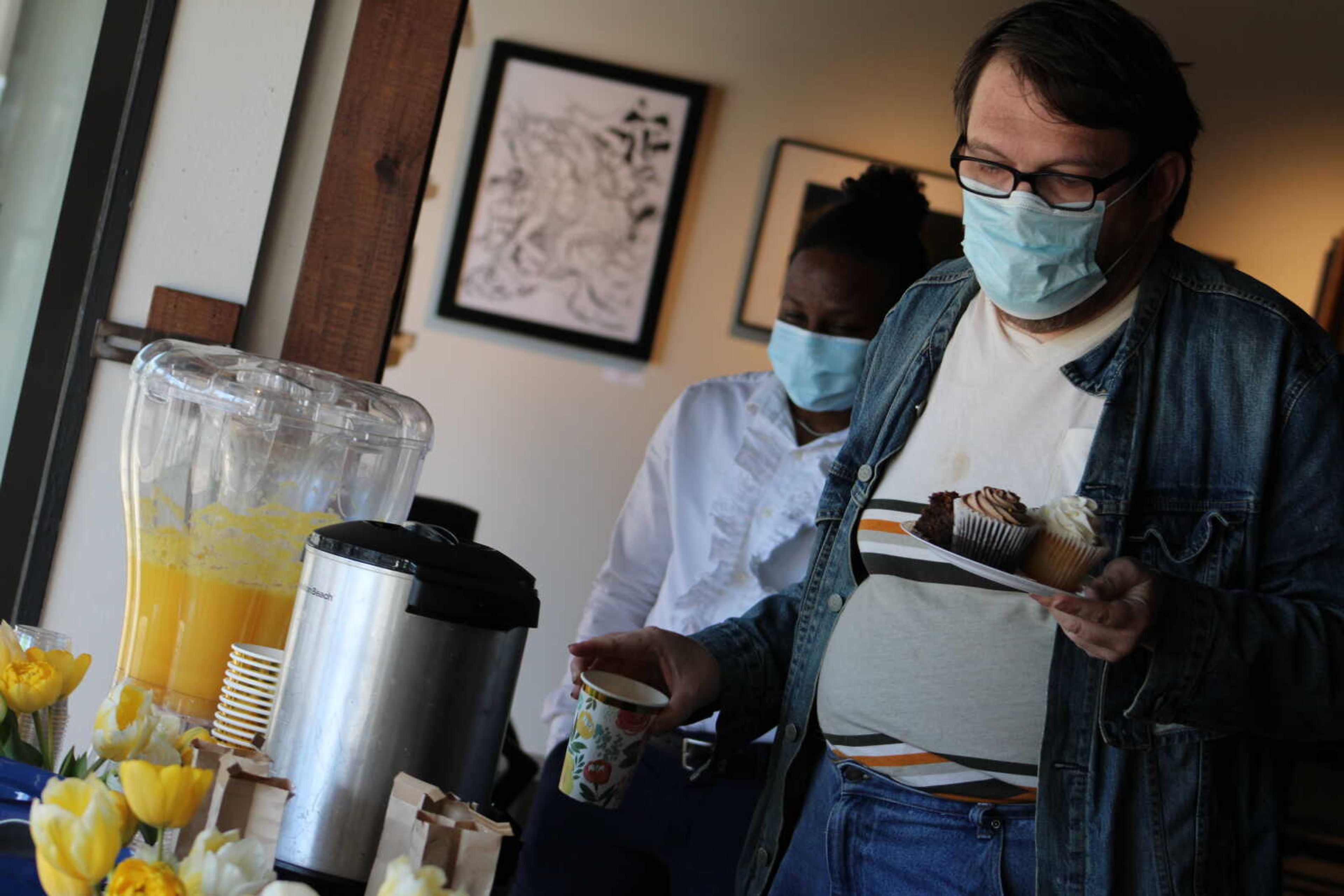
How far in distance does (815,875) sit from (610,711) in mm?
343

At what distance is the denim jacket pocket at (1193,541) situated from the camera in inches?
43.5

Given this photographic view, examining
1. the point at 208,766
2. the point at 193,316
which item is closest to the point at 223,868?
the point at 208,766

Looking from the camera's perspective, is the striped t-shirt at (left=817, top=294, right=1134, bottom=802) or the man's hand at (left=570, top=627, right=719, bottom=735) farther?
the man's hand at (left=570, top=627, right=719, bottom=735)

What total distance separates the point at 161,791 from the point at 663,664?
0.65m

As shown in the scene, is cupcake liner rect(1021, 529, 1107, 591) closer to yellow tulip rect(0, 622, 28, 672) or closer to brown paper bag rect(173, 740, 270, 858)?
brown paper bag rect(173, 740, 270, 858)

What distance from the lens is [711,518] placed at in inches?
78.2

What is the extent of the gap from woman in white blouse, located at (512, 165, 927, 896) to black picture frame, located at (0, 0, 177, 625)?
0.79 m

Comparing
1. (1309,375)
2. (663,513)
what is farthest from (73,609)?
(1309,375)

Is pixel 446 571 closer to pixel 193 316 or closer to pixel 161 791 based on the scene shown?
pixel 161 791

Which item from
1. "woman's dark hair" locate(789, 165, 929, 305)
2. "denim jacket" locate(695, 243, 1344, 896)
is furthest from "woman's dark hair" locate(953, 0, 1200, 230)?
"woman's dark hair" locate(789, 165, 929, 305)

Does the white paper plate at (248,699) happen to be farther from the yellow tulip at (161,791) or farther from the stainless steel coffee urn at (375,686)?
the yellow tulip at (161,791)

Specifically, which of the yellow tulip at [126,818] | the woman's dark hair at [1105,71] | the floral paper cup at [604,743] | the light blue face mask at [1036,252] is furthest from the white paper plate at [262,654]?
the woman's dark hair at [1105,71]

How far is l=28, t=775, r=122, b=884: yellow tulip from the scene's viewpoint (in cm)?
66

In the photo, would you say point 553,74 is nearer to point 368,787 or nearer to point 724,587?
point 724,587
